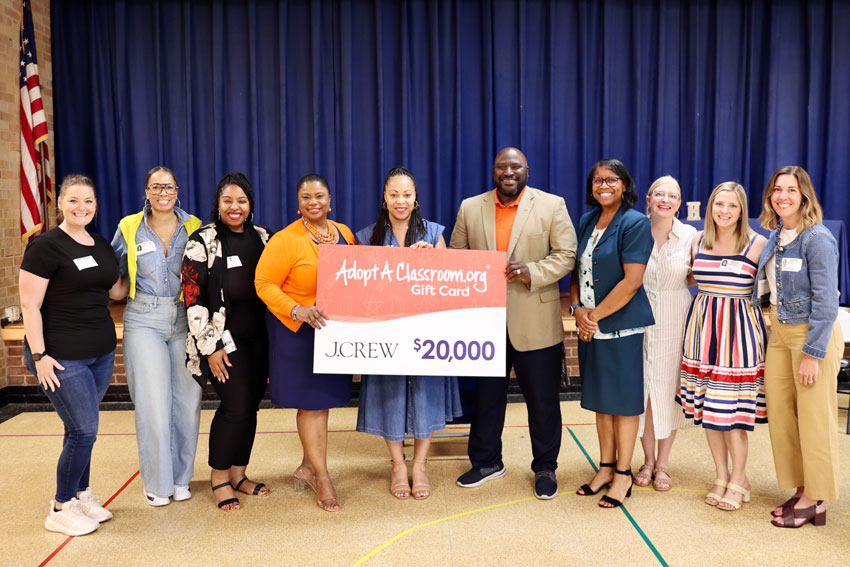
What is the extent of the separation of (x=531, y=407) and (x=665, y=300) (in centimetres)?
82

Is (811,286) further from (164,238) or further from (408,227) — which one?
(164,238)

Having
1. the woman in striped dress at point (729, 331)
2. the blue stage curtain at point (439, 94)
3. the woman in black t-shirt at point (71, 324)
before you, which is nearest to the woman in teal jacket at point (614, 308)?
the woman in striped dress at point (729, 331)

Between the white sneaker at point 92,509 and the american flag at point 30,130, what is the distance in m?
2.72

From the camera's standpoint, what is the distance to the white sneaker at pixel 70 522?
2713 mm

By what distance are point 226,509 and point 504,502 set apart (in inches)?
51.4

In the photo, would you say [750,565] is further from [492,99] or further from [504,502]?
[492,99]

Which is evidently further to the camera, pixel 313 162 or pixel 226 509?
pixel 313 162

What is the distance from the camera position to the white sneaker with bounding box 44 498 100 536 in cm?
271

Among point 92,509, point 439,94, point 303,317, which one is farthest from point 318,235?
point 439,94

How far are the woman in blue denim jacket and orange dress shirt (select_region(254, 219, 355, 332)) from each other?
1.96m

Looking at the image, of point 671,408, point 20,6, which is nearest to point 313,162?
point 20,6

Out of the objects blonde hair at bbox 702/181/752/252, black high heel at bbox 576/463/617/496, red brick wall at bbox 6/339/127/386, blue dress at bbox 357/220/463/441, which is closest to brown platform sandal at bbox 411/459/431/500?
blue dress at bbox 357/220/463/441

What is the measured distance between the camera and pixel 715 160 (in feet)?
18.3

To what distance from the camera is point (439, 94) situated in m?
5.44
